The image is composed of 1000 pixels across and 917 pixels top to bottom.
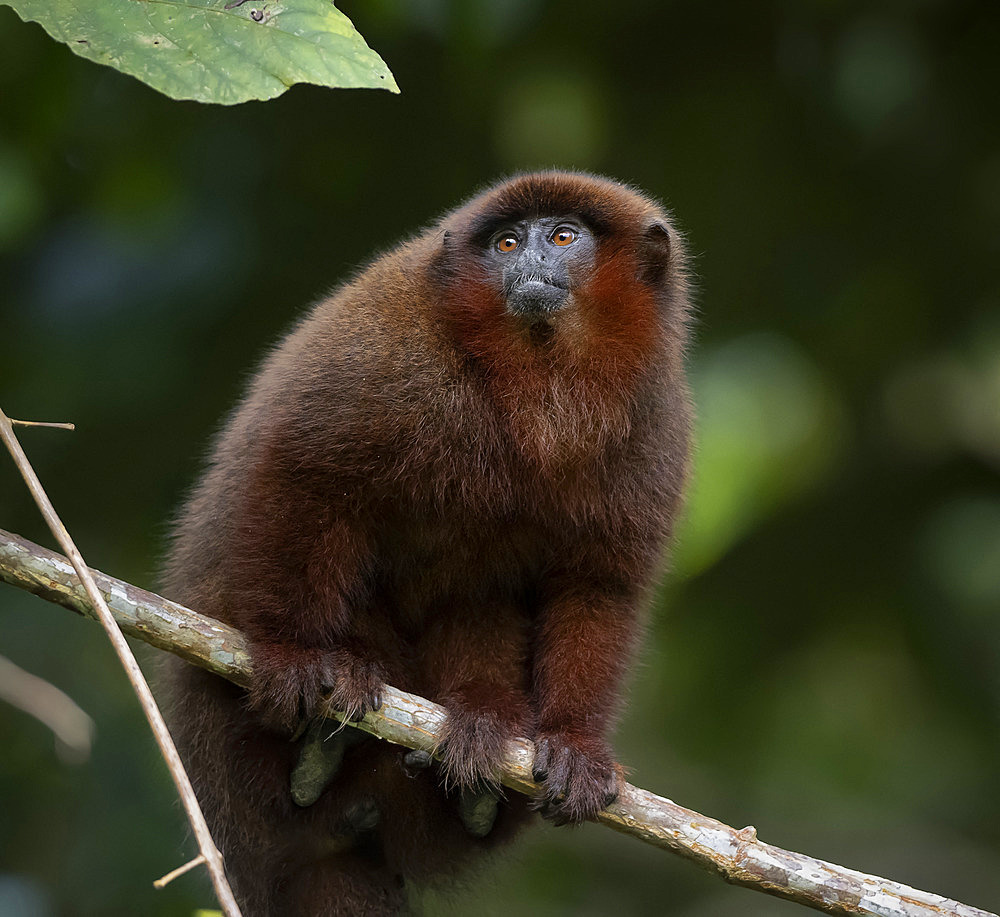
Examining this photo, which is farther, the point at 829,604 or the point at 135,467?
the point at 829,604

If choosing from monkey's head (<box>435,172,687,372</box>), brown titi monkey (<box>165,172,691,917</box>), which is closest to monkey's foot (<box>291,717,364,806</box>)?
brown titi monkey (<box>165,172,691,917</box>)

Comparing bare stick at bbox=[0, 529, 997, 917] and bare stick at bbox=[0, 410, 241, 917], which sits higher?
bare stick at bbox=[0, 410, 241, 917]

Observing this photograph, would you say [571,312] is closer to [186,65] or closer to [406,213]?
[186,65]

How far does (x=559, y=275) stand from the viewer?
10.9ft

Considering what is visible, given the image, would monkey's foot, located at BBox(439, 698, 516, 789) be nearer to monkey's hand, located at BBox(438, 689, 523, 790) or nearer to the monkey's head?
monkey's hand, located at BBox(438, 689, 523, 790)

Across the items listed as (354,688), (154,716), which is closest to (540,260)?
(354,688)

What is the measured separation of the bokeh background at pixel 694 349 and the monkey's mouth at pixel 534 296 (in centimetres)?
148

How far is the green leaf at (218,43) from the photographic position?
1.90 meters

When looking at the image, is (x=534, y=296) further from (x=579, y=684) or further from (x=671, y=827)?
(x=671, y=827)

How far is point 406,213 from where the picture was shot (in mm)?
5379

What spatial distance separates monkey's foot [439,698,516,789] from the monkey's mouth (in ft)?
3.42

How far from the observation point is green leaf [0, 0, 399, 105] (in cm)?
190

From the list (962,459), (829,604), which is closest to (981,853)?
(829,604)

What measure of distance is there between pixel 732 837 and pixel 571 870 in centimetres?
313
